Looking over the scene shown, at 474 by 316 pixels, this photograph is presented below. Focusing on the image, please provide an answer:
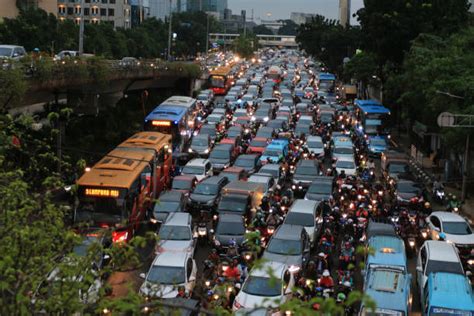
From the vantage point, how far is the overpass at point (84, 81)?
30.0m

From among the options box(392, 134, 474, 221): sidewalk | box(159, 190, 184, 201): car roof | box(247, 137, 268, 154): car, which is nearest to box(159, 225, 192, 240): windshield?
box(159, 190, 184, 201): car roof

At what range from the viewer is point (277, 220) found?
79.6ft

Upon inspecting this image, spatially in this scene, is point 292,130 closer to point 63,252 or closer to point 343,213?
point 343,213

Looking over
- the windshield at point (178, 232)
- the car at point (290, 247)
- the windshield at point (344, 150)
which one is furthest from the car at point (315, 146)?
the windshield at point (178, 232)

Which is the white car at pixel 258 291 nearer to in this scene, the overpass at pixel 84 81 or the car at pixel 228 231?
the car at pixel 228 231

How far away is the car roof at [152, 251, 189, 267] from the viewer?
18.0 metres

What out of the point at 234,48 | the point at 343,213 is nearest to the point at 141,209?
the point at 343,213

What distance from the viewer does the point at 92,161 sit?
119ft

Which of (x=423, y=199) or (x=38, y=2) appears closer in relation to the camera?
(x=423, y=199)

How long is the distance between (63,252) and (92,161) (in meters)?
27.6

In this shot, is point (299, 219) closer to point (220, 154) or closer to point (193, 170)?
point (193, 170)

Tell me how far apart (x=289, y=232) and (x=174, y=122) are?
55.5 ft

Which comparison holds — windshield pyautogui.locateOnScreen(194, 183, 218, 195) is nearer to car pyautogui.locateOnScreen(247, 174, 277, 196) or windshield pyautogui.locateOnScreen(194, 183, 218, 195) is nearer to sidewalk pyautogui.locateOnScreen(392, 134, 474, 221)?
car pyautogui.locateOnScreen(247, 174, 277, 196)

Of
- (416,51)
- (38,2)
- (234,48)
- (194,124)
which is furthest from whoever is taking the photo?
(234,48)
